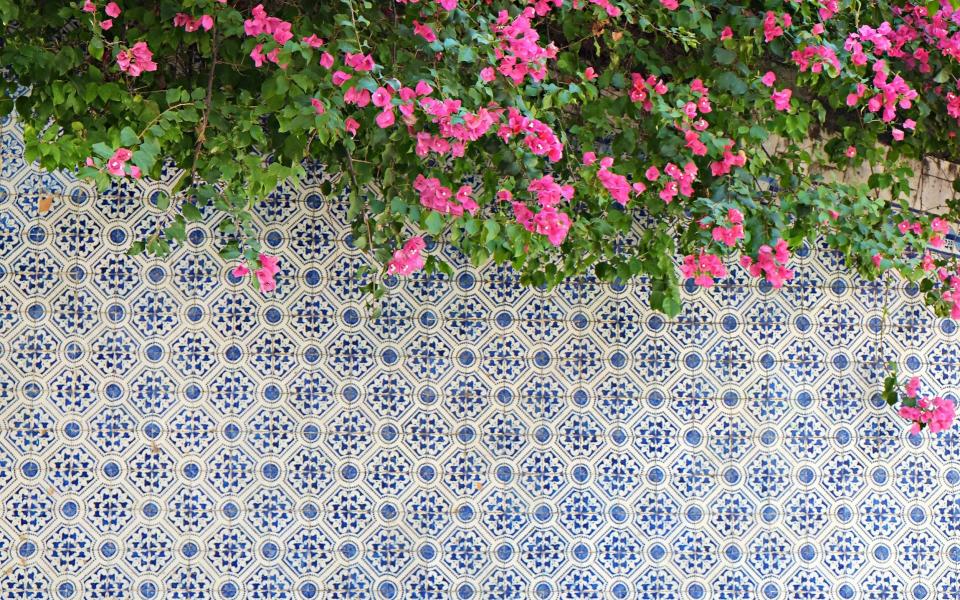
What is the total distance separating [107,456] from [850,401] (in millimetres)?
1763

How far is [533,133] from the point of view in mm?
1811

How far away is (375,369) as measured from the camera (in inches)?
90.3

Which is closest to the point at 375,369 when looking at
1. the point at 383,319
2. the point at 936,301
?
the point at 383,319

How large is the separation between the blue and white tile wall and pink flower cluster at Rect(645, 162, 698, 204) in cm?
37

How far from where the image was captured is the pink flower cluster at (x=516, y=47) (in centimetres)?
176

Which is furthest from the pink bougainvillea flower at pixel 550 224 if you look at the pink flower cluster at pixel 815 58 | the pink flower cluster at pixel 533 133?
the pink flower cluster at pixel 815 58

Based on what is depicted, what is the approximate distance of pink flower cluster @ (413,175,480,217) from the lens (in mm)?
1904

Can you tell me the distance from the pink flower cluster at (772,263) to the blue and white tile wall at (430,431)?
13.2 inches

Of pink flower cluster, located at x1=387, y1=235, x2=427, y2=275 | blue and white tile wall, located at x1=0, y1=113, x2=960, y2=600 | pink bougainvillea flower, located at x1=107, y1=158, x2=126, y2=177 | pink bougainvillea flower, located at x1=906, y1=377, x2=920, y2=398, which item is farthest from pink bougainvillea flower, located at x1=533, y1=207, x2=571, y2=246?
pink bougainvillea flower, located at x1=906, y1=377, x2=920, y2=398

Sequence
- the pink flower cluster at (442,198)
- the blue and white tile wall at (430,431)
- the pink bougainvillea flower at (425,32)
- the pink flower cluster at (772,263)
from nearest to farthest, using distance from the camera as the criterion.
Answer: the pink bougainvillea flower at (425,32), the pink flower cluster at (442,198), the pink flower cluster at (772,263), the blue and white tile wall at (430,431)

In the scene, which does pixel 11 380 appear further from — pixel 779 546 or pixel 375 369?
pixel 779 546

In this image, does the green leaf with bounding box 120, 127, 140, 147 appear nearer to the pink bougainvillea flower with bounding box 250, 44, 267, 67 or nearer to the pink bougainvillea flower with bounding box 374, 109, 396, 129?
the pink bougainvillea flower with bounding box 250, 44, 267, 67

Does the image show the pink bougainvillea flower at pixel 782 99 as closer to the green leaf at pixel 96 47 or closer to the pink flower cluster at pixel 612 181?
the pink flower cluster at pixel 612 181

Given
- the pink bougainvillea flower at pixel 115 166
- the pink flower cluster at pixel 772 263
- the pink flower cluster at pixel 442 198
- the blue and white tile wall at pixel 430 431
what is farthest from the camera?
the blue and white tile wall at pixel 430 431
